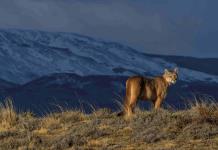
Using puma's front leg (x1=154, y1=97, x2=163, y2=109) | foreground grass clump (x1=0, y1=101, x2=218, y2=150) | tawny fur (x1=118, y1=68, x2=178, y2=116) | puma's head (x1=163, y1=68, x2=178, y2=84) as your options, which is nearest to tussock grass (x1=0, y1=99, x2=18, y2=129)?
foreground grass clump (x1=0, y1=101, x2=218, y2=150)

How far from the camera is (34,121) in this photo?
22625 millimetres

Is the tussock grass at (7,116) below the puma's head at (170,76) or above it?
below

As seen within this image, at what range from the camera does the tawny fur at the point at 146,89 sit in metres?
25.4

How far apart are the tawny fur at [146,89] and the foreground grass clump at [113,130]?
5.89 ft

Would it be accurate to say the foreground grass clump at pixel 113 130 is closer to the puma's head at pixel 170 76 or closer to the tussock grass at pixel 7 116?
the tussock grass at pixel 7 116

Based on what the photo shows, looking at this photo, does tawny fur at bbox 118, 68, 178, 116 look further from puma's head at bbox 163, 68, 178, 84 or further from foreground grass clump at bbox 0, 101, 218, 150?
foreground grass clump at bbox 0, 101, 218, 150

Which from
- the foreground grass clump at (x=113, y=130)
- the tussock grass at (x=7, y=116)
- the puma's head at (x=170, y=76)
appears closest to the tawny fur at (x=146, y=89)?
the puma's head at (x=170, y=76)

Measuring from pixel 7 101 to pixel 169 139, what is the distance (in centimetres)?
648

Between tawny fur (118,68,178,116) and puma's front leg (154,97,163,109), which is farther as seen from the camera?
puma's front leg (154,97,163,109)

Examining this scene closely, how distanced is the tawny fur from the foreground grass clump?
70.6 inches

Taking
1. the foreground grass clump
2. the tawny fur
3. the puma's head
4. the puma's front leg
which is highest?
the puma's head

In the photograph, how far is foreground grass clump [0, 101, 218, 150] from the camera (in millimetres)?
19094

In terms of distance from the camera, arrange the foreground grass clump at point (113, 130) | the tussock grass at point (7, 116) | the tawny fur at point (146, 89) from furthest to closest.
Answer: the tawny fur at point (146, 89)
the tussock grass at point (7, 116)
the foreground grass clump at point (113, 130)

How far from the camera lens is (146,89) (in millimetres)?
26062
